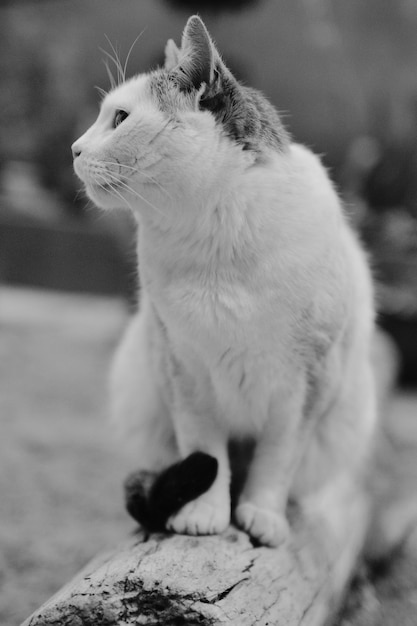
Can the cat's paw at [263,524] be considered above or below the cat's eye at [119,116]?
below

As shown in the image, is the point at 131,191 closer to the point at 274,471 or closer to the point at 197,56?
the point at 197,56

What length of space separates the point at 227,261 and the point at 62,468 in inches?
56.9

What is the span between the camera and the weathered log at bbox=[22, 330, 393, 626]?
38.6 inches

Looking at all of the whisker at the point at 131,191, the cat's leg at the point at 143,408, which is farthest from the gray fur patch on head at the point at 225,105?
the cat's leg at the point at 143,408

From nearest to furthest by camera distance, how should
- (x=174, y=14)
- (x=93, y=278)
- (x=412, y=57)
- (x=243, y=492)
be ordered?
(x=243, y=492) → (x=174, y=14) → (x=412, y=57) → (x=93, y=278)

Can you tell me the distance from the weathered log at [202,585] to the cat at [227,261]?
0.07m

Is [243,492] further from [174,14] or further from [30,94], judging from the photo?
[30,94]

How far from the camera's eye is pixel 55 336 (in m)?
4.12

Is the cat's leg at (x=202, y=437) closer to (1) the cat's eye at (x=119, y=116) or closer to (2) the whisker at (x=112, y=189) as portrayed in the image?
(2) the whisker at (x=112, y=189)

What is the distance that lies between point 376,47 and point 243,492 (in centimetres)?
335

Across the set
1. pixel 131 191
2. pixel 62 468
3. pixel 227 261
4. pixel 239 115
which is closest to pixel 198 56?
pixel 239 115

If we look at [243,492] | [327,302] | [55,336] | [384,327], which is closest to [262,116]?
[327,302]

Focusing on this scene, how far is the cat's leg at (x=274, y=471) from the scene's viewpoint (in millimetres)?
1257

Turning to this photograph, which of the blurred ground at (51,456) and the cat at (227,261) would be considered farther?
the blurred ground at (51,456)
